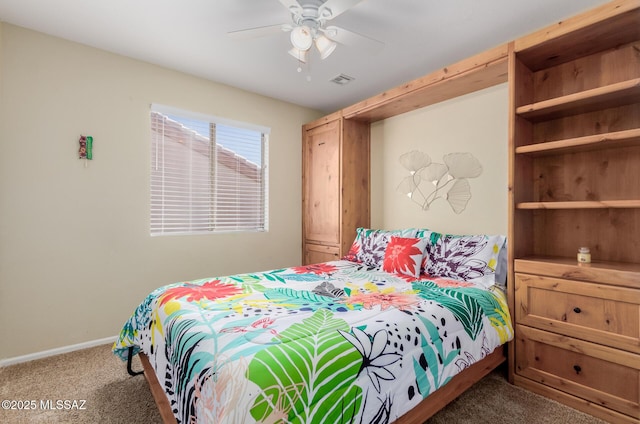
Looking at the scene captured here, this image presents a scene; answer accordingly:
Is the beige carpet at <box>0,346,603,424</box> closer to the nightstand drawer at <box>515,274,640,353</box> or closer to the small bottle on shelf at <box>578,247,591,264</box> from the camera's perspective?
the nightstand drawer at <box>515,274,640,353</box>

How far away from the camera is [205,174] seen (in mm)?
3244

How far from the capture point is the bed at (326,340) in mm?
1045

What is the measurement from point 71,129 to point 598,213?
13.2ft

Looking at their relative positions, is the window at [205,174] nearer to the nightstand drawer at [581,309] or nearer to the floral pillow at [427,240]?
the floral pillow at [427,240]

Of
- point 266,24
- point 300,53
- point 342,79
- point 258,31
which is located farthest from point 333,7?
point 342,79

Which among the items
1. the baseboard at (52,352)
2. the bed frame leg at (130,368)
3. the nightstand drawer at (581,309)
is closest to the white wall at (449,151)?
the nightstand drawer at (581,309)

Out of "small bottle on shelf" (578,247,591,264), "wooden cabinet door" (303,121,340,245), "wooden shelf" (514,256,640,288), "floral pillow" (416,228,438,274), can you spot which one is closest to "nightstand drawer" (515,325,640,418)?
"wooden shelf" (514,256,640,288)

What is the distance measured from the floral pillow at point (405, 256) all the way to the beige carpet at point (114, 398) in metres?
0.87

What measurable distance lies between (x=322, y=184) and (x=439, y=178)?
4.51 ft

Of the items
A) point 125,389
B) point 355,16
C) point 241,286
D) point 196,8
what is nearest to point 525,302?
point 241,286

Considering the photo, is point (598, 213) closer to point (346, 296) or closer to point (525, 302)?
point (525, 302)

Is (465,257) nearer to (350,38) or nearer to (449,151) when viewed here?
(449,151)

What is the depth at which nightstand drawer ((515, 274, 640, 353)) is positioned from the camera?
1589mm

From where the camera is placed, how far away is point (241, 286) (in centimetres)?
204
